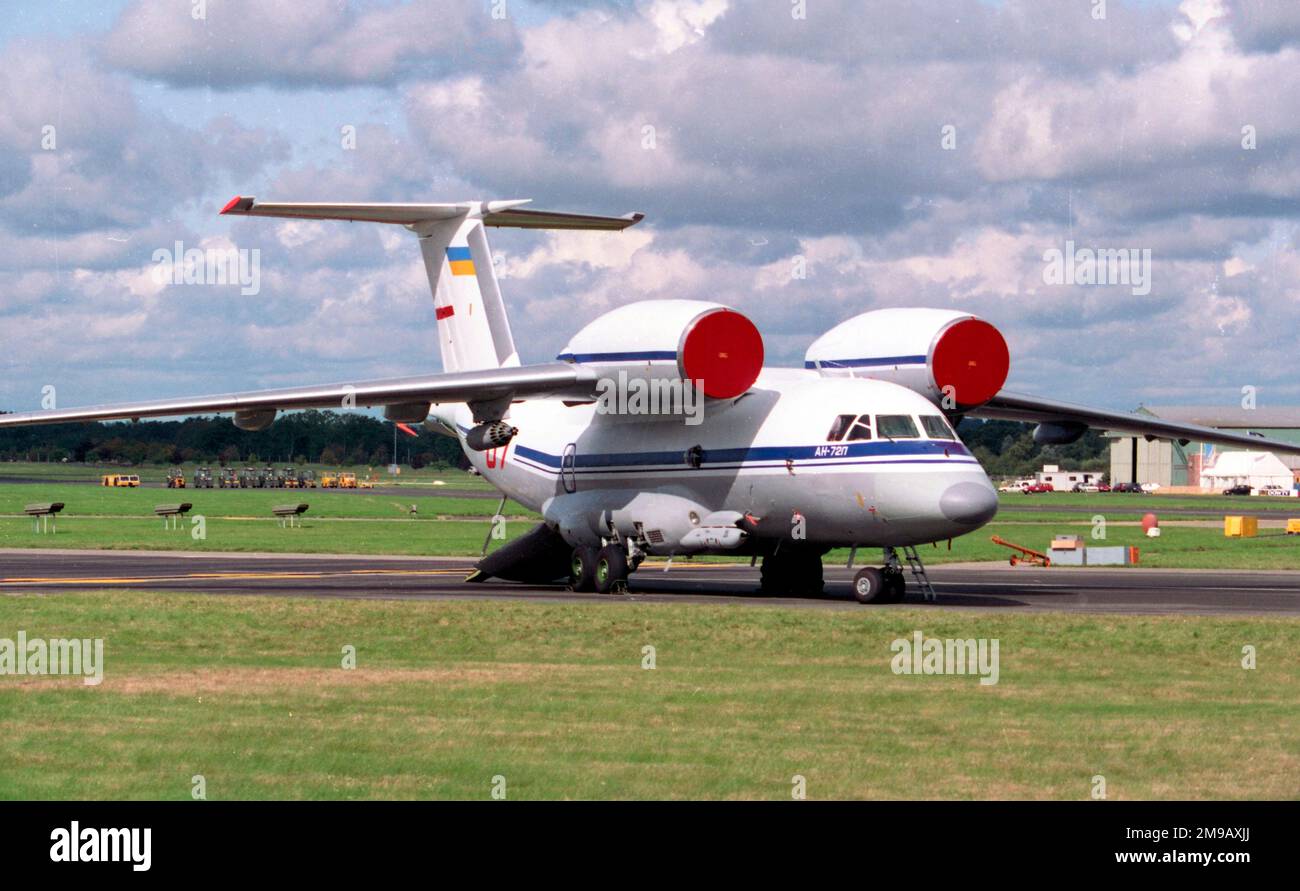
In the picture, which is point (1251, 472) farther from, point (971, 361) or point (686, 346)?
point (686, 346)

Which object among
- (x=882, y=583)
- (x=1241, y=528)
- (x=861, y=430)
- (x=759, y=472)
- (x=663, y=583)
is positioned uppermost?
(x=861, y=430)

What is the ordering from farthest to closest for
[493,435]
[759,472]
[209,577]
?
[209,577]
[493,435]
[759,472]

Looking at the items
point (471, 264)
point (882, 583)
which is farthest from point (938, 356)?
point (471, 264)

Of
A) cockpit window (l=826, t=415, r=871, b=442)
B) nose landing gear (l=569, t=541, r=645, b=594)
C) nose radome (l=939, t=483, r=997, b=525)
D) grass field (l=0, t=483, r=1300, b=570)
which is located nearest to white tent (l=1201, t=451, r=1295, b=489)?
grass field (l=0, t=483, r=1300, b=570)

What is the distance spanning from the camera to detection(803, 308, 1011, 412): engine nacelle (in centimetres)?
3011

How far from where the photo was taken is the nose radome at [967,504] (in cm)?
2622

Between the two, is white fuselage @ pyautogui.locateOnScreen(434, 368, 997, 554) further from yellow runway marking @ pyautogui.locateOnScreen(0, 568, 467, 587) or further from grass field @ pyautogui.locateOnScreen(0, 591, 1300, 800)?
grass field @ pyautogui.locateOnScreen(0, 591, 1300, 800)

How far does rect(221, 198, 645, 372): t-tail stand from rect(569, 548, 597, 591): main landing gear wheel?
575 centimetres

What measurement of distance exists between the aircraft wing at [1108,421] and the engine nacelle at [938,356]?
2.86 meters

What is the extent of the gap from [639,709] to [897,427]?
14.0 meters

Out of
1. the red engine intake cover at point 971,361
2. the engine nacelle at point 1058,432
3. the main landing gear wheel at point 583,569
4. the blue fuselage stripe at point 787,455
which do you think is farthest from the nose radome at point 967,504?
the engine nacelle at point 1058,432

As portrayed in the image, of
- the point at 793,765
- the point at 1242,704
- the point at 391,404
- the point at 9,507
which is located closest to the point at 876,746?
the point at 793,765

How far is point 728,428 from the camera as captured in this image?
30.4 metres
